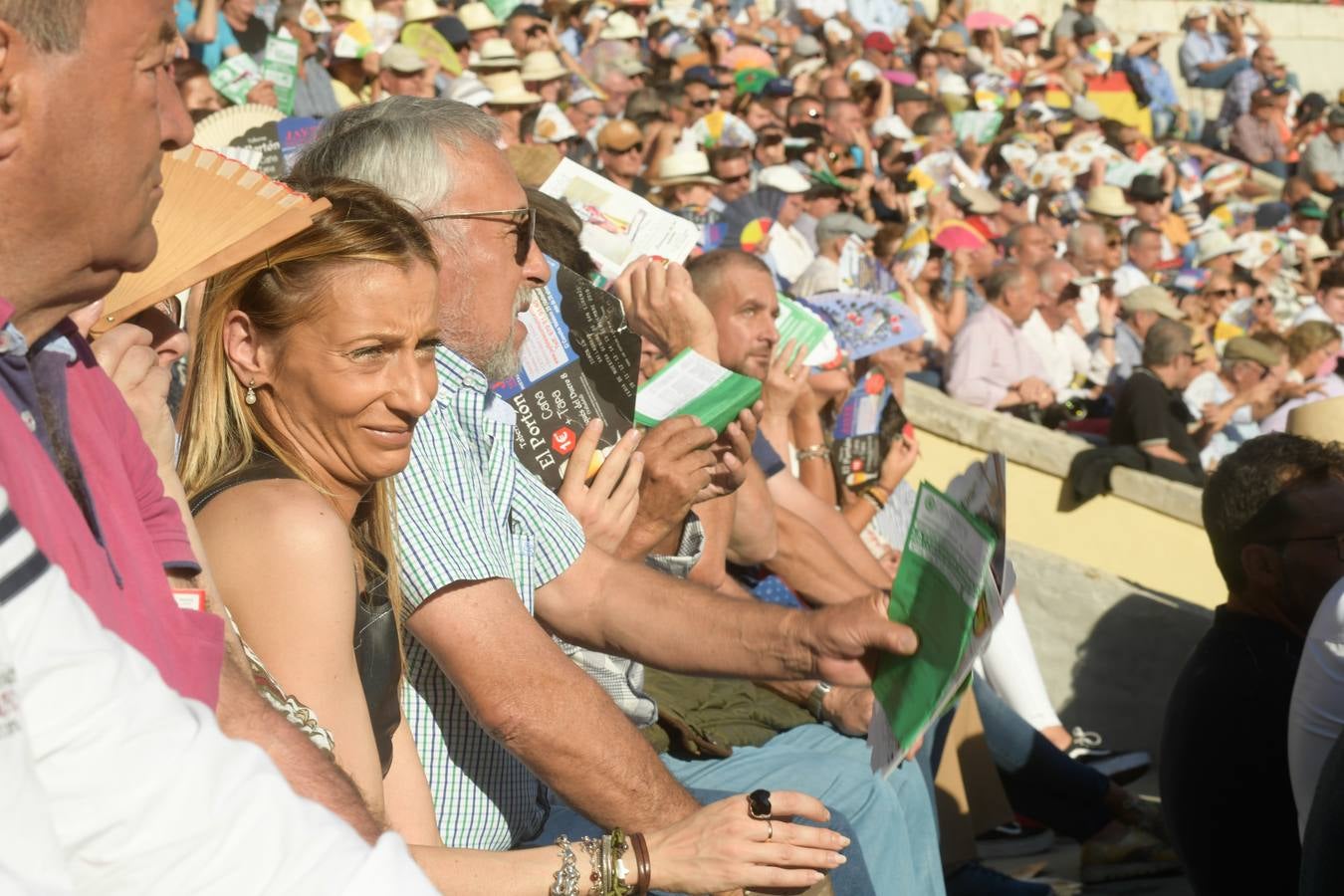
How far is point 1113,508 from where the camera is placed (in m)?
7.55

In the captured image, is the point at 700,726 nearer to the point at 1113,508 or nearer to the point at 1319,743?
the point at 1319,743

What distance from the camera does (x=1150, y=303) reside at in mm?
10781

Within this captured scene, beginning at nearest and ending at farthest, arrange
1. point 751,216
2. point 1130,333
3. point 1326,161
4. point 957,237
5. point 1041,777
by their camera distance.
→ point 1041,777 < point 751,216 < point 1130,333 < point 957,237 < point 1326,161

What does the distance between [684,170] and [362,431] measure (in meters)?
6.90

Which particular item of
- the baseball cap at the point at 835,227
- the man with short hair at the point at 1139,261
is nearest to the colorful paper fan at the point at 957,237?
the man with short hair at the point at 1139,261

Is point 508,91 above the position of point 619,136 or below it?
below

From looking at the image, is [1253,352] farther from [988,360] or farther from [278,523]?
[278,523]

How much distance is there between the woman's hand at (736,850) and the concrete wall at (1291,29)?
21854mm

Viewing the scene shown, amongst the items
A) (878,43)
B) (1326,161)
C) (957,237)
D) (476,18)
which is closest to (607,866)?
(957,237)

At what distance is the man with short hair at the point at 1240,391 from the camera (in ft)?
29.0

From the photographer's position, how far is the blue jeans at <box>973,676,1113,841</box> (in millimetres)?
5348

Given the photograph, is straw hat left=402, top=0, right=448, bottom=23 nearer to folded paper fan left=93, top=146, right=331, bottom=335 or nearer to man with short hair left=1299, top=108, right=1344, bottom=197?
folded paper fan left=93, top=146, right=331, bottom=335

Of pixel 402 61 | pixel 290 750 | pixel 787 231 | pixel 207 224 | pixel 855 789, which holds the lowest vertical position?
pixel 787 231

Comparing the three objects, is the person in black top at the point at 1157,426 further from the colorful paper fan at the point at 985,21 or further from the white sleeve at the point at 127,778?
the colorful paper fan at the point at 985,21
